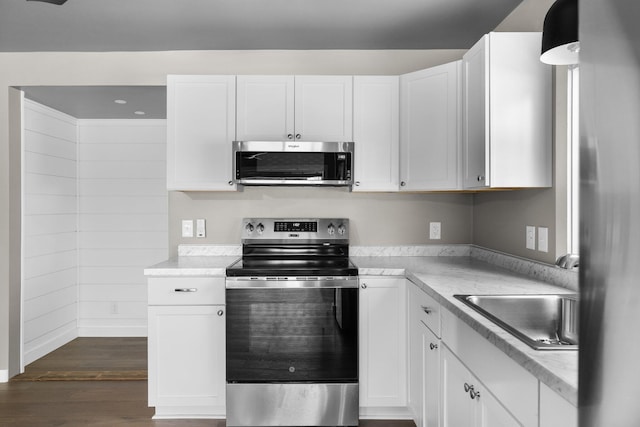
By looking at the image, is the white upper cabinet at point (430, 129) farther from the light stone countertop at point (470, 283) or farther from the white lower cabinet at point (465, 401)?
the white lower cabinet at point (465, 401)

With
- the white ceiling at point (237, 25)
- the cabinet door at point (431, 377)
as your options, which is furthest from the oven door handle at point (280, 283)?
the white ceiling at point (237, 25)

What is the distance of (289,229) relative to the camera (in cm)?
300

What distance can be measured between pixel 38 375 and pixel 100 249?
51.1 inches

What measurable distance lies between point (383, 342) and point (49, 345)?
3.01 m

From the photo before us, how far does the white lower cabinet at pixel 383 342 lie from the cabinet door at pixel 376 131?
2.35 ft

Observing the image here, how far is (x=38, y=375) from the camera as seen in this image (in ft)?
10.3

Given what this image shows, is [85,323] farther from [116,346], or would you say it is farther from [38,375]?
[38,375]

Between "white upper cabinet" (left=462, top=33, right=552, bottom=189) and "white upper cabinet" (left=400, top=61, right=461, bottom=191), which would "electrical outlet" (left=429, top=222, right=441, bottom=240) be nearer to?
"white upper cabinet" (left=400, top=61, right=461, bottom=191)

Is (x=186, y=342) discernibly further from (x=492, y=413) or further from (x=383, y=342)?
(x=492, y=413)

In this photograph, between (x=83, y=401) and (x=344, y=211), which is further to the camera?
(x=344, y=211)

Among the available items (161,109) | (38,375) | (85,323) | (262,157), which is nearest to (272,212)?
(262,157)

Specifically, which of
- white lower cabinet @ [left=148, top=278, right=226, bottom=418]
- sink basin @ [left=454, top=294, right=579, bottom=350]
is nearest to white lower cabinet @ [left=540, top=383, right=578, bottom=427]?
sink basin @ [left=454, top=294, right=579, bottom=350]

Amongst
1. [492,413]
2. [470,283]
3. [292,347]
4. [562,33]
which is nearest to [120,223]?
[292,347]

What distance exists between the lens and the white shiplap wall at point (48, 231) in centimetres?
339
